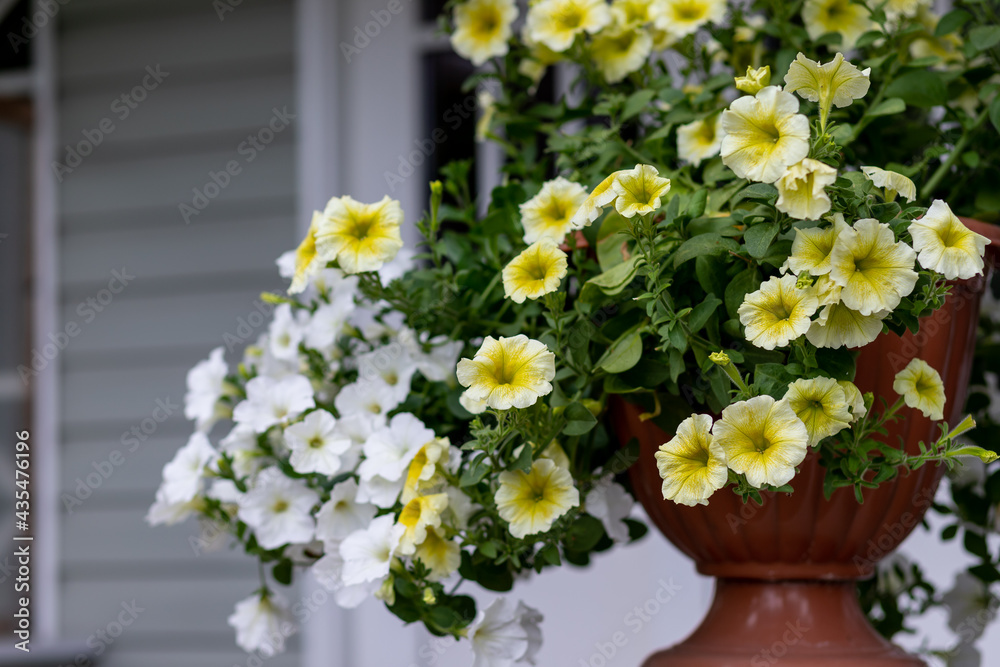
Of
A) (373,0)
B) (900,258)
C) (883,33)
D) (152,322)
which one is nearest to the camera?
(900,258)

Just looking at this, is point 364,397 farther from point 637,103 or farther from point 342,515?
point 637,103

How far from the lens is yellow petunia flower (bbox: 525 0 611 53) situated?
0.87 metres

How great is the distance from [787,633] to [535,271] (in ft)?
1.26

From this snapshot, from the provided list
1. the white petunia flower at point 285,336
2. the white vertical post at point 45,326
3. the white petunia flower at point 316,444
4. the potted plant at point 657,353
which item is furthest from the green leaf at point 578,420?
the white vertical post at point 45,326

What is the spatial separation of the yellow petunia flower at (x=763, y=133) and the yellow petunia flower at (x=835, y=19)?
31 centimetres

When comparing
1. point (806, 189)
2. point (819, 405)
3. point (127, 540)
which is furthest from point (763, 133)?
point (127, 540)

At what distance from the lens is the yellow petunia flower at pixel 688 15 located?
848mm

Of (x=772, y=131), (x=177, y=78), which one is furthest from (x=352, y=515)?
(x=177, y=78)

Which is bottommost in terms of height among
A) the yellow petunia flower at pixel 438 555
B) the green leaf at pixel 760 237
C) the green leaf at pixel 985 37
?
the yellow petunia flower at pixel 438 555

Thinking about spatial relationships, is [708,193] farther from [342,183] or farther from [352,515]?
[342,183]

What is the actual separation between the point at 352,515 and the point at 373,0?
1.25 metres

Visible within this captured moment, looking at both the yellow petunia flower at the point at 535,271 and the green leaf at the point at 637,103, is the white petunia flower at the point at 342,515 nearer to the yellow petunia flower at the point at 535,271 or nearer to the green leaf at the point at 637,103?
the yellow petunia flower at the point at 535,271

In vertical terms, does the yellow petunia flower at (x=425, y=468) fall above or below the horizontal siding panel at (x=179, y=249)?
→ below

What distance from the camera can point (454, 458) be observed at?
78 centimetres
